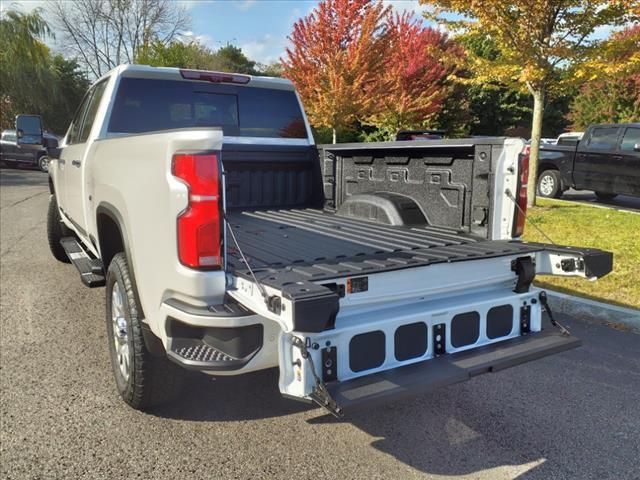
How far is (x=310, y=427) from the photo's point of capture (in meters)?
3.00

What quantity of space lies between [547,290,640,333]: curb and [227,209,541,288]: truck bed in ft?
6.78

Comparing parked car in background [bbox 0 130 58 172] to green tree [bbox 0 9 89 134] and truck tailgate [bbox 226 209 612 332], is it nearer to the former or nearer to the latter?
green tree [bbox 0 9 89 134]

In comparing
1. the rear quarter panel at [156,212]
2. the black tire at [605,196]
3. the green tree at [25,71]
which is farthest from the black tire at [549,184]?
the green tree at [25,71]

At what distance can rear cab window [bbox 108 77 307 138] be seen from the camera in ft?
14.0

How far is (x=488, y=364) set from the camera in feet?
8.34

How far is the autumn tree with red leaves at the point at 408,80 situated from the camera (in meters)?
15.0

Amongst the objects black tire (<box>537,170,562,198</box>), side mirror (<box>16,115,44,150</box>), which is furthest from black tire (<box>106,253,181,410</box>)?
black tire (<box>537,170,562,198</box>)

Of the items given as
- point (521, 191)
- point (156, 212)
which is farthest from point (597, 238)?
point (156, 212)

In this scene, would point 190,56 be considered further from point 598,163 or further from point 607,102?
point 598,163

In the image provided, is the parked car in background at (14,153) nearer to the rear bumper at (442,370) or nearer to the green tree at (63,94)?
the green tree at (63,94)

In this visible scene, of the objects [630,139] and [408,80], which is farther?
[408,80]

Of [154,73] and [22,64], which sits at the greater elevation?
[22,64]

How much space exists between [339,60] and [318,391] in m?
12.5

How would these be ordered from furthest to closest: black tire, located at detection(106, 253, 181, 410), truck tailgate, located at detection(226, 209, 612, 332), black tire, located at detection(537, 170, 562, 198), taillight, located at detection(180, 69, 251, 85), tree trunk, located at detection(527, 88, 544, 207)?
black tire, located at detection(537, 170, 562, 198) → tree trunk, located at detection(527, 88, 544, 207) → taillight, located at detection(180, 69, 251, 85) → black tire, located at detection(106, 253, 181, 410) → truck tailgate, located at detection(226, 209, 612, 332)
